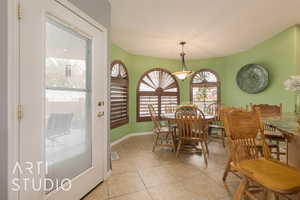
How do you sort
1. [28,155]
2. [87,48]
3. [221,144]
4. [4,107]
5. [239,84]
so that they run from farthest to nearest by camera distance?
[239,84] → [221,144] → [87,48] → [28,155] → [4,107]

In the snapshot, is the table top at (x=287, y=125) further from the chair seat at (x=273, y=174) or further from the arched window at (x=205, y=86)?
the arched window at (x=205, y=86)

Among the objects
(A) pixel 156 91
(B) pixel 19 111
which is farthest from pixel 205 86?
(B) pixel 19 111

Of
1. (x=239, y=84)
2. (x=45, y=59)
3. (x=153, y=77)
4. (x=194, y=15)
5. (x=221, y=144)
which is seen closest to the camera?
(x=45, y=59)

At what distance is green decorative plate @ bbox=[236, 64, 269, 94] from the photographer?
3.71 m

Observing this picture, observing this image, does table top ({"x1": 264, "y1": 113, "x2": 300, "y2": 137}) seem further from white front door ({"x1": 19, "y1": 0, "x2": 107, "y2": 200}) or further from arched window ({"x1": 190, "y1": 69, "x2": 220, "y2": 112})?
arched window ({"x1": 190, "y1": 69, "x2": 220, "y2": 112})

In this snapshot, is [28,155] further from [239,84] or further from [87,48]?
[239,84]

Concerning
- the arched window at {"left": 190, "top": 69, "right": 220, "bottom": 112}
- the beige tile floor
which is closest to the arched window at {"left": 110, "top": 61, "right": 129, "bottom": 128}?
the beige tile floor

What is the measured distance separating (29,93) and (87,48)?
912 mm

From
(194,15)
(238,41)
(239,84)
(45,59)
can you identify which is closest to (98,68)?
(45,59)

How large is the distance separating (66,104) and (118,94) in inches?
91.9

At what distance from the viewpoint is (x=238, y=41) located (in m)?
3.74

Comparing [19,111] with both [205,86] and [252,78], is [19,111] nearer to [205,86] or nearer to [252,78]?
[252,78]

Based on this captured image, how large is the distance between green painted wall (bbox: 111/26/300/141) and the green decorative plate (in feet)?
0.40

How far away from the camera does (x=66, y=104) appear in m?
1.59
